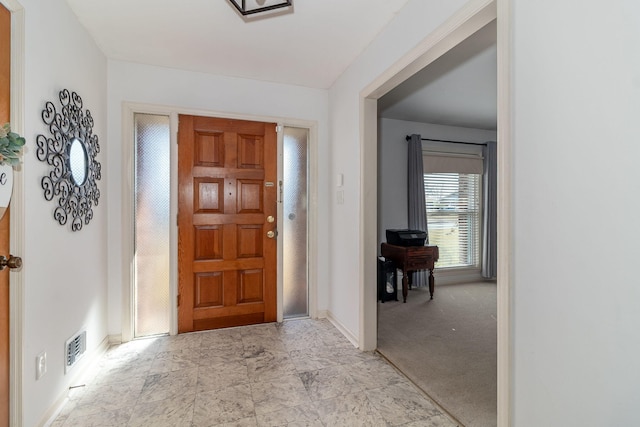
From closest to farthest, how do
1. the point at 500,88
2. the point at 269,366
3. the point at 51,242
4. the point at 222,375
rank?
the point at 500,88, the point at 51,242, the point at 222,375, the point at 269,366

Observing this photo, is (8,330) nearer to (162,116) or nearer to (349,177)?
(162,116)

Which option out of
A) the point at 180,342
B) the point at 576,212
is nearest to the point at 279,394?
the point at 180,342

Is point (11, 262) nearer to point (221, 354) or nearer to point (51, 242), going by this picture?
point (51, 242)

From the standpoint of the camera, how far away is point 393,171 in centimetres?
435

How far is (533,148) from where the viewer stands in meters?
1.14

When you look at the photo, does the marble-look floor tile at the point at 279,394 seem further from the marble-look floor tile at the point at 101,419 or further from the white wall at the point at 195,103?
the white wall at the point at 195,103

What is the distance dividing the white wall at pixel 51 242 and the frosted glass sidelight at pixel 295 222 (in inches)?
63.2

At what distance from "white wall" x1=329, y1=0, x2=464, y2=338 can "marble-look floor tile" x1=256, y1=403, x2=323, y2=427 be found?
90 cm

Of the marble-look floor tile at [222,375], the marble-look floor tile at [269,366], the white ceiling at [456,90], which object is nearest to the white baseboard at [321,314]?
the marble-look floor tile at [269,366]

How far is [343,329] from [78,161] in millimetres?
2470

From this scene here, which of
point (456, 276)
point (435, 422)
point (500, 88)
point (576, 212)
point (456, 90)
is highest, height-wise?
point (456, 90)

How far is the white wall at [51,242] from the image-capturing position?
1.48m

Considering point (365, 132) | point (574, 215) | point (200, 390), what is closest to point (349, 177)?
point (365, 132)

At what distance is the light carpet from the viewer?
1.80 m
